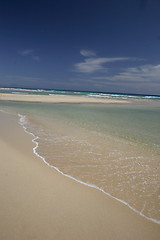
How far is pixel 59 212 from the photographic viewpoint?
2.27 metres

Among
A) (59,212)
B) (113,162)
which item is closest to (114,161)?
(113,162)

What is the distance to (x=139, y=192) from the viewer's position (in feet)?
9.39

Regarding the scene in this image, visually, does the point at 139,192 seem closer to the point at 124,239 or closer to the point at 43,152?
the point at 124,239

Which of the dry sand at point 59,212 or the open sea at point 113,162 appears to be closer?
the dry sand at point 59,212

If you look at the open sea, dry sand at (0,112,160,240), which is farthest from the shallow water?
dry sand at (0,112,160,240)

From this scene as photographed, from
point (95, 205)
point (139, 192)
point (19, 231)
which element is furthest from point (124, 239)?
point (19, 231)

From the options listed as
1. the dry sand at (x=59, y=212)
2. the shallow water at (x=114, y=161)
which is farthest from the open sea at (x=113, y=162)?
the dry sand at (x=59, y=212)

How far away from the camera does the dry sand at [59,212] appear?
6.44ft

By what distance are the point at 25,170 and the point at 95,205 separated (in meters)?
1.68

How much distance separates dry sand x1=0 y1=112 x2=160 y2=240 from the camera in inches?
77.2

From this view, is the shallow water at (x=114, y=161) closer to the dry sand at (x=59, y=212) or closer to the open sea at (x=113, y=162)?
the open sea at (x=113, y=162)

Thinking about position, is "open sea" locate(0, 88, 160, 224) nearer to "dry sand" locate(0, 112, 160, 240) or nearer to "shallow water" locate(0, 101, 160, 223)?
"shallow water" locate(0, 101, 160, 223)

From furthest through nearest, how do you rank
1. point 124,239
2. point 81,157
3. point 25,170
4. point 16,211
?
1. point 81,157
2. point 25,170
3. point 16,211
4. point 124,239

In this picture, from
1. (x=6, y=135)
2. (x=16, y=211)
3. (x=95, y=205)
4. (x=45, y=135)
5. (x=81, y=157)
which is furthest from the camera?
(x=45, y=135)
